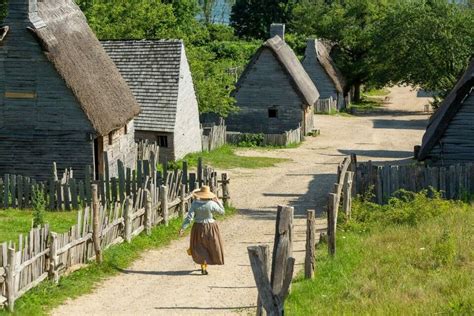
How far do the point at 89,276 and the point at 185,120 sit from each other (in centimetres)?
2044

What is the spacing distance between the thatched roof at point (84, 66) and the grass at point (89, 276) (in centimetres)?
679

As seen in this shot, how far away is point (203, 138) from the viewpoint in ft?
132

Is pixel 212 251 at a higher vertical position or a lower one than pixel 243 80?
lower

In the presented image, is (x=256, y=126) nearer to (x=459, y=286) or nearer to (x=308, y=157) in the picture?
(x=308, y=157)

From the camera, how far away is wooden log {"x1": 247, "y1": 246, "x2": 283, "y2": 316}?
11141 mm

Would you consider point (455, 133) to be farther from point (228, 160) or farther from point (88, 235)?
point (228, 160)

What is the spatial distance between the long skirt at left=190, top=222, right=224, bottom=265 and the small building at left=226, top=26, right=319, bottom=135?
2987 cm

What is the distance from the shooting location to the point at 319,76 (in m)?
64.2

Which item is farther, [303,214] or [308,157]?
[308,157]

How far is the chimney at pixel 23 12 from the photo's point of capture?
1046 inches

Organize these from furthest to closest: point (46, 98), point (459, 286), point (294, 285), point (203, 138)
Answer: point (203, 138)
point (46, 98)
point (294, 285)
point (459, 286)

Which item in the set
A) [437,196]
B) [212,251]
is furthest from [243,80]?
[212,251]

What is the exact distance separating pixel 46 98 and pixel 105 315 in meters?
14.0

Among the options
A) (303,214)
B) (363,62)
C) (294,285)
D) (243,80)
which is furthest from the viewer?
(363,62)
